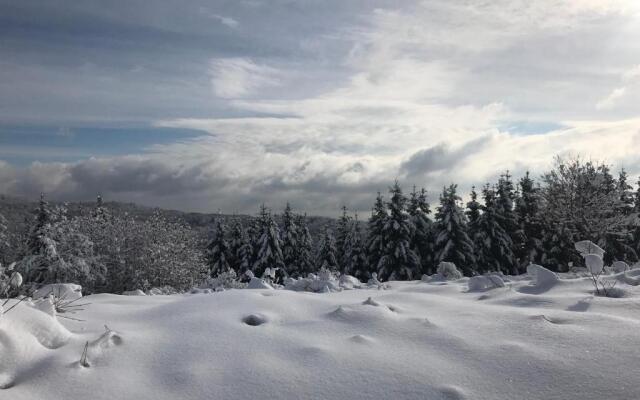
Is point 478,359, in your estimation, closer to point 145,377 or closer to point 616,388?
point 616,388

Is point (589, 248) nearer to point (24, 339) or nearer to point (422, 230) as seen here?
point (24, 339)

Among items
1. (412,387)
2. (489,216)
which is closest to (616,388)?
(412,387)

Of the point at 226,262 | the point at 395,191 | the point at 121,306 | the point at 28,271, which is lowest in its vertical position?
the point at 226,262

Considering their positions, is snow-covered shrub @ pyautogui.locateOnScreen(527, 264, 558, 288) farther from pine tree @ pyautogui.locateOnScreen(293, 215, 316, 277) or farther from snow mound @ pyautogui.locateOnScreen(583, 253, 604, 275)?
pine tree @ pyautogui.locateOnScreen(293, 215, 316, 277)

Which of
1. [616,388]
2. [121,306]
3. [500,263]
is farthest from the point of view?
[500,263]

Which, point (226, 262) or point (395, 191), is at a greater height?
point (395, 191)

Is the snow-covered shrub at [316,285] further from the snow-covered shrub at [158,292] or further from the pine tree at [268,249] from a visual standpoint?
the pine tree at [268,249]

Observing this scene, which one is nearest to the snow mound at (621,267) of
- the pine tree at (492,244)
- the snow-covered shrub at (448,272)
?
the snow-covered shrub at (448,272)

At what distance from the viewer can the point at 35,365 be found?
3049 millimetres

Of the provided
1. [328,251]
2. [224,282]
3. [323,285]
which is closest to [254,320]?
[323,285]

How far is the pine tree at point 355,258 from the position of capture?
3728 cm

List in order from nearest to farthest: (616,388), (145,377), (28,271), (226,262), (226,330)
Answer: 1. (616,388)
2. (145,377)
3. (226,330)
4. (28,271)
5. (226,262)

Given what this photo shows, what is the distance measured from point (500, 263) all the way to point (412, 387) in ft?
106

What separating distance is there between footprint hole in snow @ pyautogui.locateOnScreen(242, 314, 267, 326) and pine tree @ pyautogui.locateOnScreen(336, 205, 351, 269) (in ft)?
124
